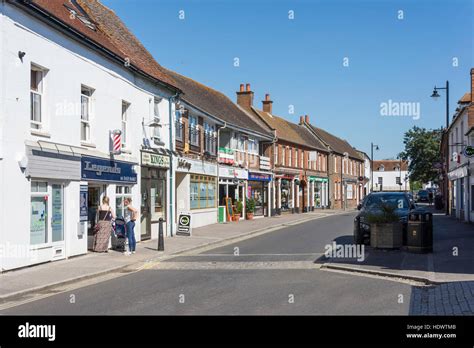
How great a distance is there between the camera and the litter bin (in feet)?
47.1

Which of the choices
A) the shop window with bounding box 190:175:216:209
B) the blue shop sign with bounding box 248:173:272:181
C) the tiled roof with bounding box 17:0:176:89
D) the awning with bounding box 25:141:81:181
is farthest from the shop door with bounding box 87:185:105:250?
the blue shop sign with bounding box 248:173:272:181

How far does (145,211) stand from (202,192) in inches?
298

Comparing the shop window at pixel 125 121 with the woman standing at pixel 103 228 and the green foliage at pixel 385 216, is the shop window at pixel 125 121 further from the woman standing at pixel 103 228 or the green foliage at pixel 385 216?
the green foliage at pixel 385 216

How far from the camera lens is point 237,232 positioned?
24672 millimetres

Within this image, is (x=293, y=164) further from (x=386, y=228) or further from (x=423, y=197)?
(x=423, y=197)

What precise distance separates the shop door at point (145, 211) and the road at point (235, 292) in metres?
5.75

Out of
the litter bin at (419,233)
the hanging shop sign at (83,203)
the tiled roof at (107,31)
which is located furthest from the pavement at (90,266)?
the litter bin at (419,233)

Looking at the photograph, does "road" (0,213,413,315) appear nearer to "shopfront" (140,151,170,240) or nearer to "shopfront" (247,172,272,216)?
"shopfront" (140,151,170,240)

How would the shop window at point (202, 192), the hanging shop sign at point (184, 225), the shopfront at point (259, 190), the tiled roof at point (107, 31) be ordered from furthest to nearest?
the shopfront at point (259, 190) < the shop window at point (202, 192) < the hanging shop sign at point (184, 225) < the tiled roof at point (107, 31)

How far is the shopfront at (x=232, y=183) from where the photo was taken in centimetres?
3139

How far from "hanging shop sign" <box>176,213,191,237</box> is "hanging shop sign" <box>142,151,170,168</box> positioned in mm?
2152
